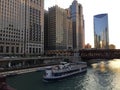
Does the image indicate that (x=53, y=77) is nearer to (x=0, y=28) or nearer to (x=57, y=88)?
(x=57, y=88)

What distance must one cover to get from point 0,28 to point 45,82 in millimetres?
125664

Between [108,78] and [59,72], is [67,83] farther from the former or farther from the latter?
[108,78]

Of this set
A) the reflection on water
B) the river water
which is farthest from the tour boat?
Result: the reflection on water

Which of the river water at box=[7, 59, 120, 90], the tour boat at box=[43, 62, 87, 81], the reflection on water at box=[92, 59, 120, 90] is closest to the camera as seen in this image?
the river water at box=[7, 59, 120, 90]

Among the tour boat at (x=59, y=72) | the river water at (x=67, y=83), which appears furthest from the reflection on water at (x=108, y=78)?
the tour boat at (x=59, y=72)

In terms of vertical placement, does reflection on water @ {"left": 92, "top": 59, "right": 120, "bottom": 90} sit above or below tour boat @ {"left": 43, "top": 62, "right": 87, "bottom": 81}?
below

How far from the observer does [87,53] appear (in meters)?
179

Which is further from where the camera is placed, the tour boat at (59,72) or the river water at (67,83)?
the tour boat at (59,72)

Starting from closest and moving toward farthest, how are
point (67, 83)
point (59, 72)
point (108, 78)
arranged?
1. point (67, 83)
2. point (59, 72)
3. point (108, 78)

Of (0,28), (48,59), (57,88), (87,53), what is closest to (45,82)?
(57,88)

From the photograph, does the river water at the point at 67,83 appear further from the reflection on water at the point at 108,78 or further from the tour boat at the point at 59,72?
the tour boat at the point at 59,72

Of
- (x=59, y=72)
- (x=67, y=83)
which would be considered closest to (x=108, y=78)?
(x=67, y=83)

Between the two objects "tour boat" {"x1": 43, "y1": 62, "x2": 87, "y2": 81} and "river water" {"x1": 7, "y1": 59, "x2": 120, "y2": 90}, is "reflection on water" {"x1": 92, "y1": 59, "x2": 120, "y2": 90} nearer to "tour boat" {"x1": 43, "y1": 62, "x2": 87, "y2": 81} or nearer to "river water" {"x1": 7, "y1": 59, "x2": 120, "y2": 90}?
"river water" {"x1": 7, "y1": 59, "x2": 120, "y2": 90}

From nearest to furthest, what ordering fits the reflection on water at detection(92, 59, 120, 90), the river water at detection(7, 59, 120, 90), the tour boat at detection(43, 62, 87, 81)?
the river water at detection(7, 59, 120, 90), the reflection on water at detection(92, 59, 120, 90), the tour boat at detection(43, 62, 87, 81)
